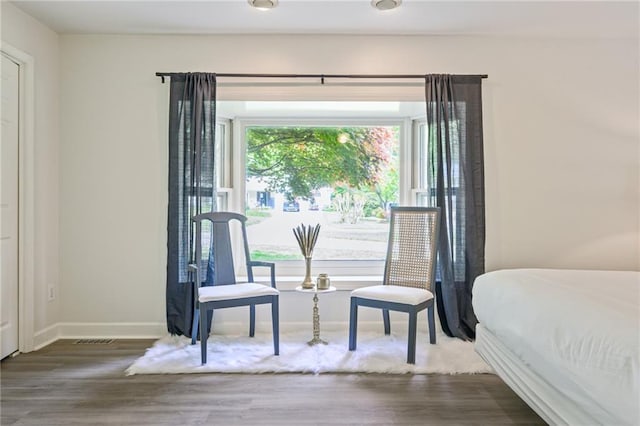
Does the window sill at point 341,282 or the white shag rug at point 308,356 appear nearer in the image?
the white shag rug at point 308,356

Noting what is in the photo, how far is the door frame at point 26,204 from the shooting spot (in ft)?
10.1

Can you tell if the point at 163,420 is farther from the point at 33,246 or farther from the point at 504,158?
the point at 504,158

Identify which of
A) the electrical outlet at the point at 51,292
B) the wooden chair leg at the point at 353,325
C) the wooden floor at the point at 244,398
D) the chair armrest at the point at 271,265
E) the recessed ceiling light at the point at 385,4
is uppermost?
the recessed ceiling light at the point at 385,4

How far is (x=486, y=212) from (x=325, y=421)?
85.5 inches

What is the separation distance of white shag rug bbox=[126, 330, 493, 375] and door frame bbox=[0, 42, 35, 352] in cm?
91

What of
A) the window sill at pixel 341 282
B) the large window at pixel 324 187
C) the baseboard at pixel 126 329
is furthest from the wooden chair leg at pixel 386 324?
the large window at pixel 324 187

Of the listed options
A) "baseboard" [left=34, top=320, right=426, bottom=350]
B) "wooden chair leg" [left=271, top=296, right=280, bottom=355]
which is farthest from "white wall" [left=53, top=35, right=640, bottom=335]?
"wooden chair leg" [left=271, top=296, right=280, bottom=355]

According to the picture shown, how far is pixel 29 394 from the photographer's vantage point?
7.88 ft

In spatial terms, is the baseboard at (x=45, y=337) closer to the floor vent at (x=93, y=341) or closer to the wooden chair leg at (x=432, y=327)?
the floor vent at (x=93, y=341)

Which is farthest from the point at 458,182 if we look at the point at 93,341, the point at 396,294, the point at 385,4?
the point at 93,341

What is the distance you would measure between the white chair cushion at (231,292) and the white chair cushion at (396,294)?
25.6 inches

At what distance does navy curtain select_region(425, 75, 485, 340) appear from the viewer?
336 cm

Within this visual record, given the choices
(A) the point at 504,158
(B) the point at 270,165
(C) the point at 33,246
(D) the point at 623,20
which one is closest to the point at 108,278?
(C) the point at 33,246

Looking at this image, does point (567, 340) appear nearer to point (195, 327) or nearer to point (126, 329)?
point (195, 327)
